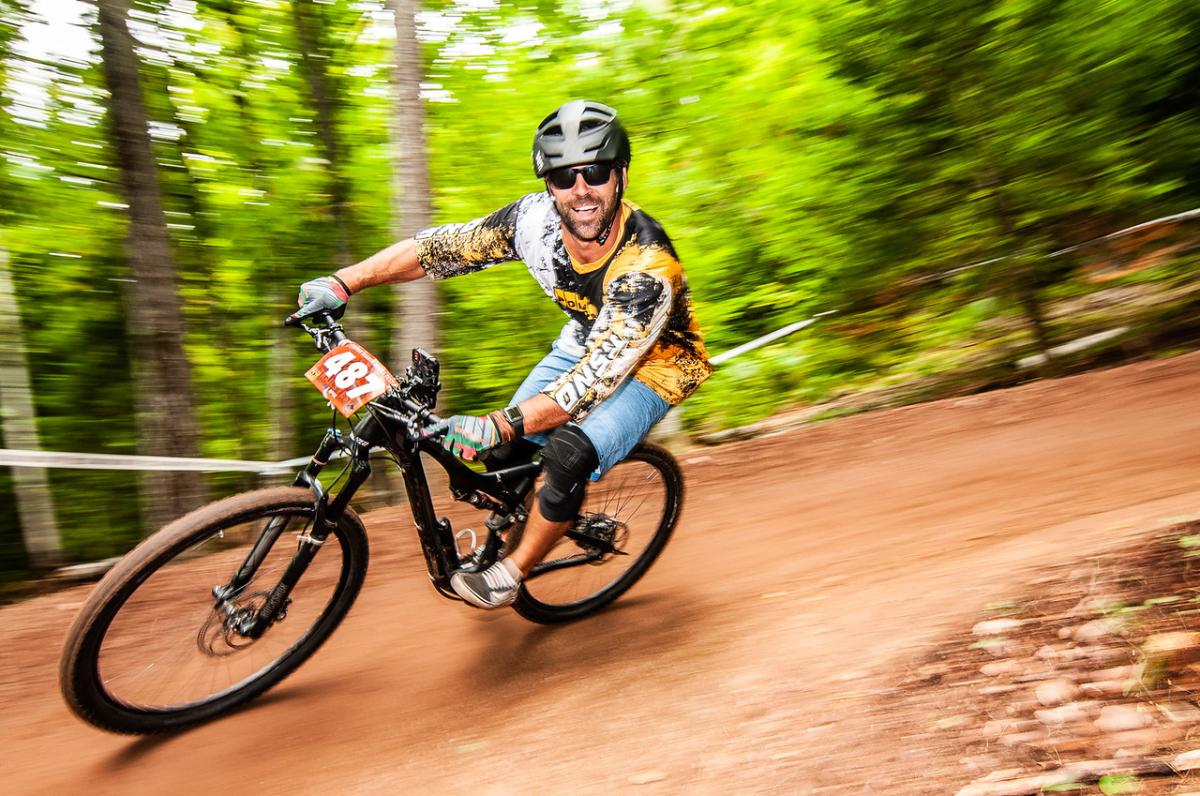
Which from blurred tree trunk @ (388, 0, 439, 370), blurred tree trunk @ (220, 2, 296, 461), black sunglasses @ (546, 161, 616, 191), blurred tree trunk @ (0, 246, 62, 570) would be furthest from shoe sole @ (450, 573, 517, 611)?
blurred tree trunk @ (0, 246, 62, 570)

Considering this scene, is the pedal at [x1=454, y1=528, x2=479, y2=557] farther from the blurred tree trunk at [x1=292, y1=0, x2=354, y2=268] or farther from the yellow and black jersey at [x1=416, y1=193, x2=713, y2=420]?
the blurred tree trunk at [x1=292, y1=0, x2=354, y2=268]

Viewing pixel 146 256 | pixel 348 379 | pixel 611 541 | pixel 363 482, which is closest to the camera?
pixel 348 379

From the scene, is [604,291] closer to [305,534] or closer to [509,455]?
[509,455]

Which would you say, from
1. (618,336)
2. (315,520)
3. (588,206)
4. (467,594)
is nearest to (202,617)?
(315,520)

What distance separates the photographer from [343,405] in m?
2.79

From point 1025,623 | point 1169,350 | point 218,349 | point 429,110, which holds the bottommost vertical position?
point 1025,623

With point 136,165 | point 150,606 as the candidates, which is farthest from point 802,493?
point 136,165

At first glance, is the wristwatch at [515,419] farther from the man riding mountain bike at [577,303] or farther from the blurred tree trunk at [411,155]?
the blurred tree trunk at [411,155]

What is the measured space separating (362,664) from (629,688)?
128 cm

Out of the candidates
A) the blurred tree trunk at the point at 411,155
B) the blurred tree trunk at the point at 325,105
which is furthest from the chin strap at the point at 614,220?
the blurred tree trunk at the point at 325,105

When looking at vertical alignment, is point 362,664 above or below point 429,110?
below

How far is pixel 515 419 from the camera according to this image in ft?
9.63

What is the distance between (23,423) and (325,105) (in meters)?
4.83

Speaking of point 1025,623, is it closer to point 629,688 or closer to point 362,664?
point 629,688
